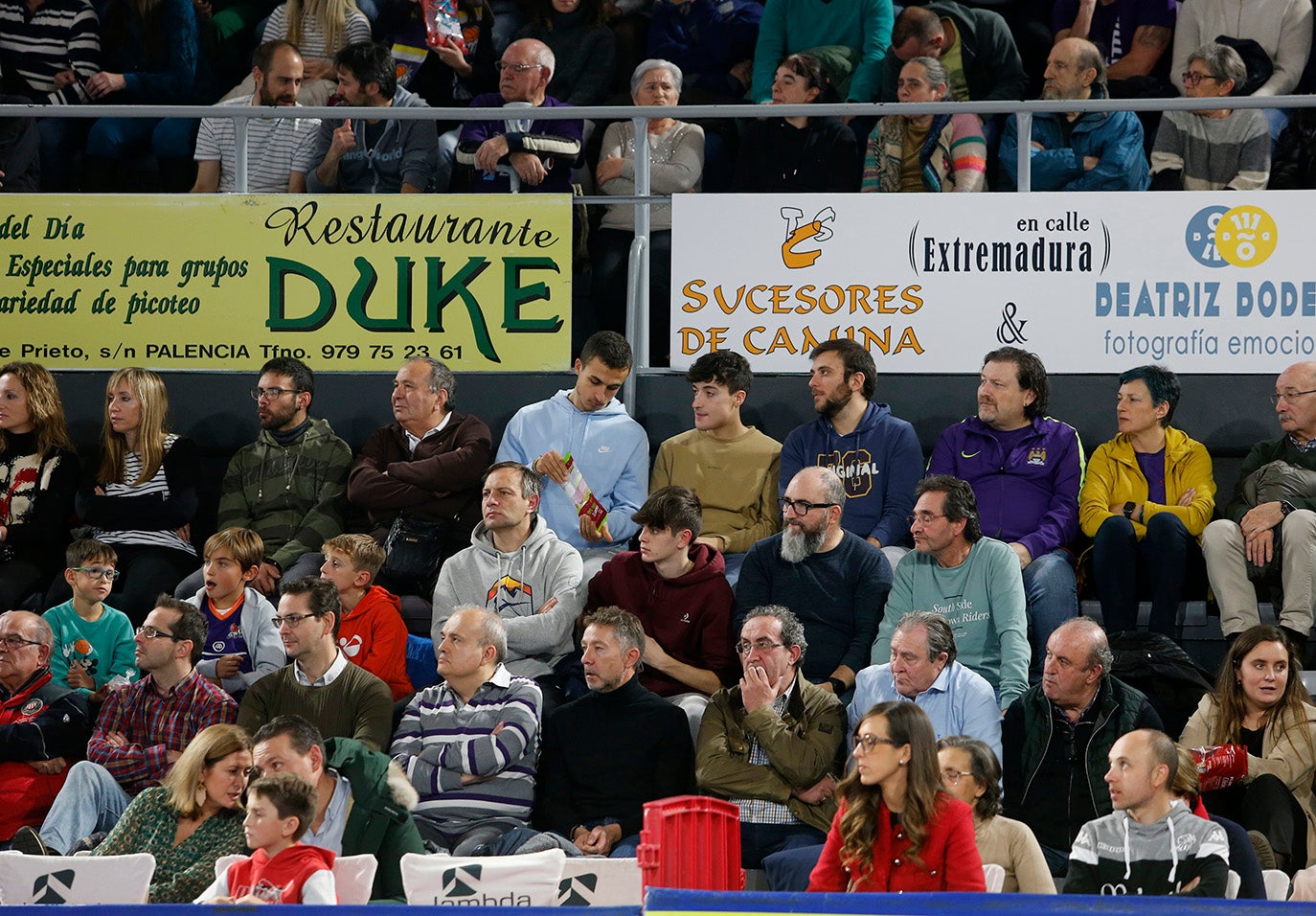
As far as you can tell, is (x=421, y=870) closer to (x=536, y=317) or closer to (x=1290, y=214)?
(x=536, y=317)

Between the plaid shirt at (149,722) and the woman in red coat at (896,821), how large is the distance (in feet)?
9.22

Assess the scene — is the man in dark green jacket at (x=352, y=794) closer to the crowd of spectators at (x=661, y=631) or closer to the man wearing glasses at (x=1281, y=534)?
the crowd of spectators at (x=661, y=631)

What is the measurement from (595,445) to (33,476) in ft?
8.38

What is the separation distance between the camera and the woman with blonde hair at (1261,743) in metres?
6.48

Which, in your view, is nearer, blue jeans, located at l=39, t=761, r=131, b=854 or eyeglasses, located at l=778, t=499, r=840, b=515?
blue jeans, located at l=39, t=761, r=131, b=854

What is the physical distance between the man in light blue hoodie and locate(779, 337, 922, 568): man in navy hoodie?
2.34ft

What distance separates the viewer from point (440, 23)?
10422mm

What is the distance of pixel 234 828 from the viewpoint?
6289mm

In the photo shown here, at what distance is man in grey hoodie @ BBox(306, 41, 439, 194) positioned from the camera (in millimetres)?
9445

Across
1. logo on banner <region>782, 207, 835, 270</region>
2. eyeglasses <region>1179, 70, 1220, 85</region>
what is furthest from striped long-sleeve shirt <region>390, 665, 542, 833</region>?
eyeglasses <region>1179, 70, 1220, 85</region>

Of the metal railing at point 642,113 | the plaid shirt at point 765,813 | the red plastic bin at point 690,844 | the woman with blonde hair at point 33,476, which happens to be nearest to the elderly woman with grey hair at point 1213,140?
the metal railing at point 642,113

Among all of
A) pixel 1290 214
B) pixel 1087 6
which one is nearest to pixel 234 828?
pixel 1290 214

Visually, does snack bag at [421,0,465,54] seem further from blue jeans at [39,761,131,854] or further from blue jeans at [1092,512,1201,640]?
blue jeans at [39,761,131,854]

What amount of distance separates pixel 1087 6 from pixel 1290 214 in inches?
91.3
